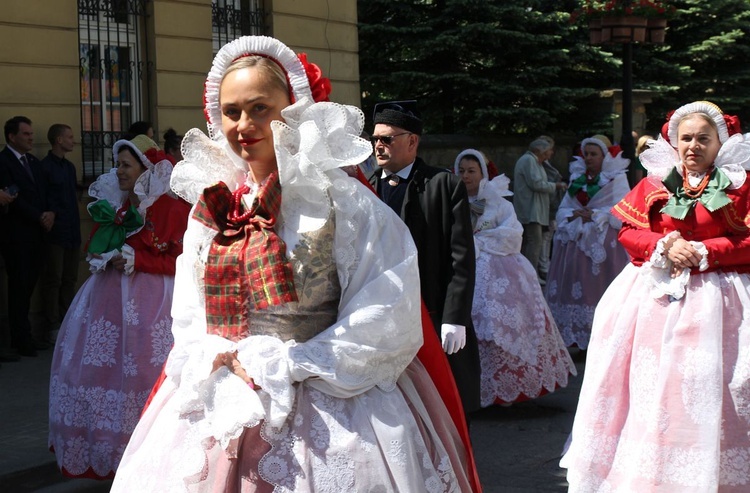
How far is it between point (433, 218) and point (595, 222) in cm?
496

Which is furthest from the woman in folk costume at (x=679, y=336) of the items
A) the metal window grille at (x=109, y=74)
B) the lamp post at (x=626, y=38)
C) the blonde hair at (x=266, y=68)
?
the lamp post at (x=626, y=38)

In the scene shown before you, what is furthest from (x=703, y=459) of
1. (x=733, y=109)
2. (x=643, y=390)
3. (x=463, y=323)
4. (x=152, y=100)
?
(x=733, y=109)

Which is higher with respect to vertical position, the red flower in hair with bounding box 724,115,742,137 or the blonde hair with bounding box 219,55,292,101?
the blonde hair with bounding box 219,55,292,101

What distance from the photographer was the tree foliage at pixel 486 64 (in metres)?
18.9

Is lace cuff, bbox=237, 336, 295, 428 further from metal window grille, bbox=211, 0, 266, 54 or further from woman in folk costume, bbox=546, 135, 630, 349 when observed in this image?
metal window grille, bbox=211, 0, 266, 54

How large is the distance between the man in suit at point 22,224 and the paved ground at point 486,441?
60 centimetres

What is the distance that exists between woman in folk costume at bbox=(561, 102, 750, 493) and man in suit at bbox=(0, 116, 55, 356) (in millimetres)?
5567

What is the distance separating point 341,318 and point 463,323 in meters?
2.02

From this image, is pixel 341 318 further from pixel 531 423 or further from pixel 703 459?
pixel 531 423

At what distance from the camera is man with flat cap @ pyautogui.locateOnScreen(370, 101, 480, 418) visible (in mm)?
5508

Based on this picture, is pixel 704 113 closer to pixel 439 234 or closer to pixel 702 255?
pixel 702 255

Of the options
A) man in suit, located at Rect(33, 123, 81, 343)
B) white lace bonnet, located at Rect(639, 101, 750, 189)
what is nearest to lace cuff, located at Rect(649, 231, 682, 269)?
white lace bonnet, located at Rect(639, 101, 750, 189)

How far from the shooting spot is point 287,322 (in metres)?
3.44

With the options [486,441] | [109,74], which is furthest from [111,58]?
[486,441]
